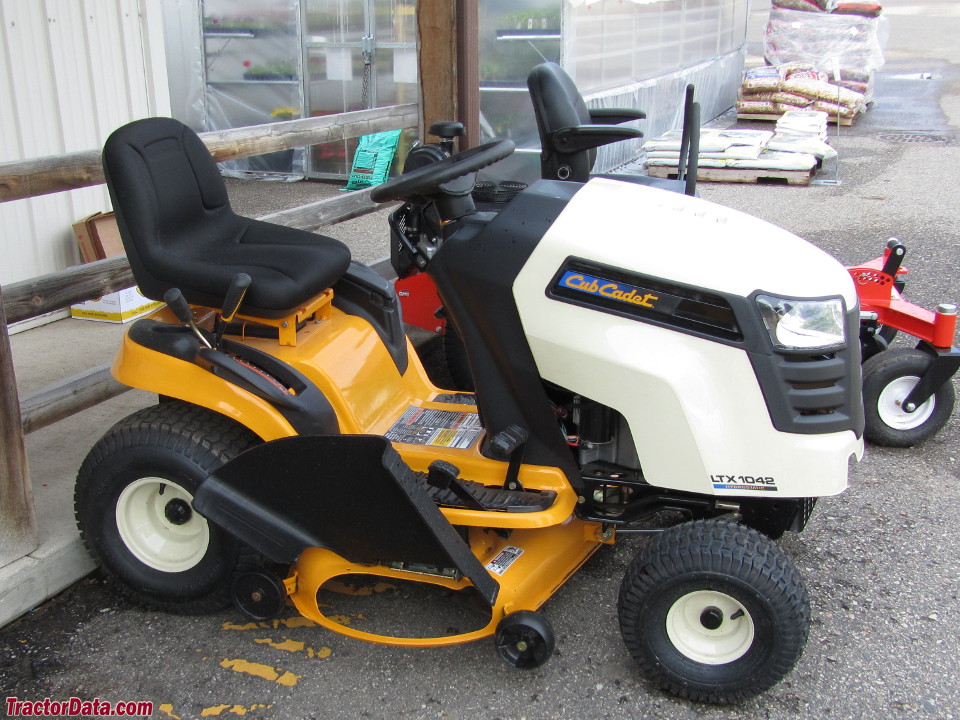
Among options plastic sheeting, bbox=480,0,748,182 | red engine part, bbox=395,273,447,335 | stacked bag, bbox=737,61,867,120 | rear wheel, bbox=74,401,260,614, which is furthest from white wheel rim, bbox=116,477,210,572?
stacked bag, bbox=737,61,867,120

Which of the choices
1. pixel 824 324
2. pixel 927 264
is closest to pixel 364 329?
pixel 824 324

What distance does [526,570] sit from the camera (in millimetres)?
2492

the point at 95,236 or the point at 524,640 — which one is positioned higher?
the point at 95,236

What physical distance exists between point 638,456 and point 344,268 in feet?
3.59

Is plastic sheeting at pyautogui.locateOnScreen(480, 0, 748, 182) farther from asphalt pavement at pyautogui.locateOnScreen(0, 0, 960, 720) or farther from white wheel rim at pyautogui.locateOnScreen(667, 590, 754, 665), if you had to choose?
white wheel rim at pyautogui.locateOnScreen(667, 590, 754, 665)

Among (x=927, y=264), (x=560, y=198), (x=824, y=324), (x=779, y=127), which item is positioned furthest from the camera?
(x=779, y=127)

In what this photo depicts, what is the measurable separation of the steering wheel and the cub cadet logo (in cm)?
39

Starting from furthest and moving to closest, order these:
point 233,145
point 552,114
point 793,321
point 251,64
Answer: point 251,64
point 552,114
point 233,145
point 793,321

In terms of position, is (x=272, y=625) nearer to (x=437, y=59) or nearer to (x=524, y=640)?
(x=524, y=640)

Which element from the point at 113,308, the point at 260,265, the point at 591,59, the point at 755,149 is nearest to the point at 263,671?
the point at 260,265

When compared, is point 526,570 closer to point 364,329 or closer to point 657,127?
point 364,329

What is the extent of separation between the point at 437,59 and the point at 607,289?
3052 millimetres

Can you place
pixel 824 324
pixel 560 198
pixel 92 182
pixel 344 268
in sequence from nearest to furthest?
pixel 824 324 → pixel 560 198 → pixel 344 268 → pixel 92 182

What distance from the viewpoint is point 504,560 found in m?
2.52
